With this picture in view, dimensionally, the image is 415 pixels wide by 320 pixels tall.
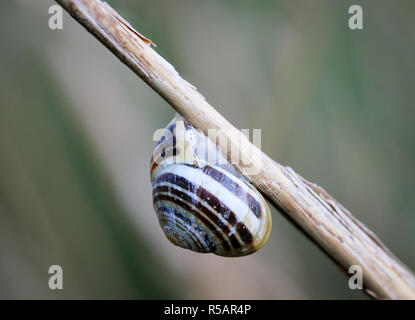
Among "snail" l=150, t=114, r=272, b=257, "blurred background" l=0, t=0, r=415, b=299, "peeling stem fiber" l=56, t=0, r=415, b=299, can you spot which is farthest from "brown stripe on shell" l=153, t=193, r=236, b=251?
"blurred background" l=0, t=0, r=415, b=299

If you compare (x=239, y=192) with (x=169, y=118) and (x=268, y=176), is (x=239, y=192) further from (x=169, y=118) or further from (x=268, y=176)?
(x=169, y=118)

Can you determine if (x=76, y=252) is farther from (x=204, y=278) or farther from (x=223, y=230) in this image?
(x=223, y=230)

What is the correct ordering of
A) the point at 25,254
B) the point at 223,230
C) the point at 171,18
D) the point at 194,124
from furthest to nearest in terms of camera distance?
the point at 171,18, the point at 25,254, the point at 223,230, the point at 194,124

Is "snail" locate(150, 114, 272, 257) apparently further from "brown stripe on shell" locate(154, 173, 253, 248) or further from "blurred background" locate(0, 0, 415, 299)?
"blurred background" locate(0, 0, 415, 299)

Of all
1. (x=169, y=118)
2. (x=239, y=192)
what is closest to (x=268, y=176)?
(x=239, y=192)

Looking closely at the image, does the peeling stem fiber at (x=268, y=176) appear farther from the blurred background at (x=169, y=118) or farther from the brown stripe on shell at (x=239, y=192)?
the blurred background at (x=169, y=118)

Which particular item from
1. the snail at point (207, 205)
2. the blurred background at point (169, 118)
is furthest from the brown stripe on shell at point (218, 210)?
the blurred background at point (169, 118)

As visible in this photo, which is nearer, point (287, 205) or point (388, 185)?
point (287, 205)

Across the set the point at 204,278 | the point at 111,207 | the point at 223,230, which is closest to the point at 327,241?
the point at 223,230
